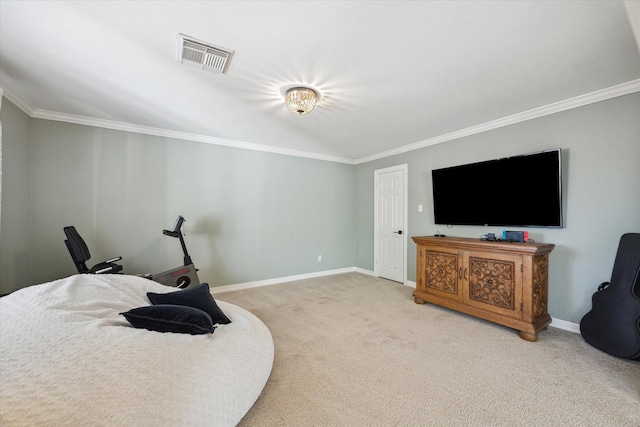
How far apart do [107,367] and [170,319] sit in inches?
18.5

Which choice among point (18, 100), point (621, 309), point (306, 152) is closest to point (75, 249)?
point (18, 100)

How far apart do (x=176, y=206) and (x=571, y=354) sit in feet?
15.6

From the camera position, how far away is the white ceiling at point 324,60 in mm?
1536

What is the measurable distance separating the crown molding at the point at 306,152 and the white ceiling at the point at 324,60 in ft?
0.06

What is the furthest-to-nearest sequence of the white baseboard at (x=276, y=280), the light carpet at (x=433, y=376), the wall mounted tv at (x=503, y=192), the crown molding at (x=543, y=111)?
the white baseboard at (x=276, y=280), the wall mounted tv at (x=503, y=192), the crown molding at (x=543, y=111), the light carpet at (x=433, y=376)

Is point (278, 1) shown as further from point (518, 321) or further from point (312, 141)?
point (518, 321)

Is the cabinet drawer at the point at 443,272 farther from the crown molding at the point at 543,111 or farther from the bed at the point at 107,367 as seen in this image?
the bed at the point at 107,367

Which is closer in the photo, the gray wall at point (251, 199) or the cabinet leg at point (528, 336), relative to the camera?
the cabinet leg at point (528, 336)

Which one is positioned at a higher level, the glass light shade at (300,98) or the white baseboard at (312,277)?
the glass light shade at (300,98)

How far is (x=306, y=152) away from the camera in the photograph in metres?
4.75

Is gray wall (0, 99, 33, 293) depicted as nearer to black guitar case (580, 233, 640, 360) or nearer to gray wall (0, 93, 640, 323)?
gray wall (0, 93, 640, 323)

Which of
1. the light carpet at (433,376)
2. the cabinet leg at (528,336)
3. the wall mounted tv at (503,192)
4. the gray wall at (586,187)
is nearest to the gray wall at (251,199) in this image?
the gray wall at (586,187)

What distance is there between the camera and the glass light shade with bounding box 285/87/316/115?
2.38 m

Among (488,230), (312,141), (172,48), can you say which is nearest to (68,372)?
(172,48)
